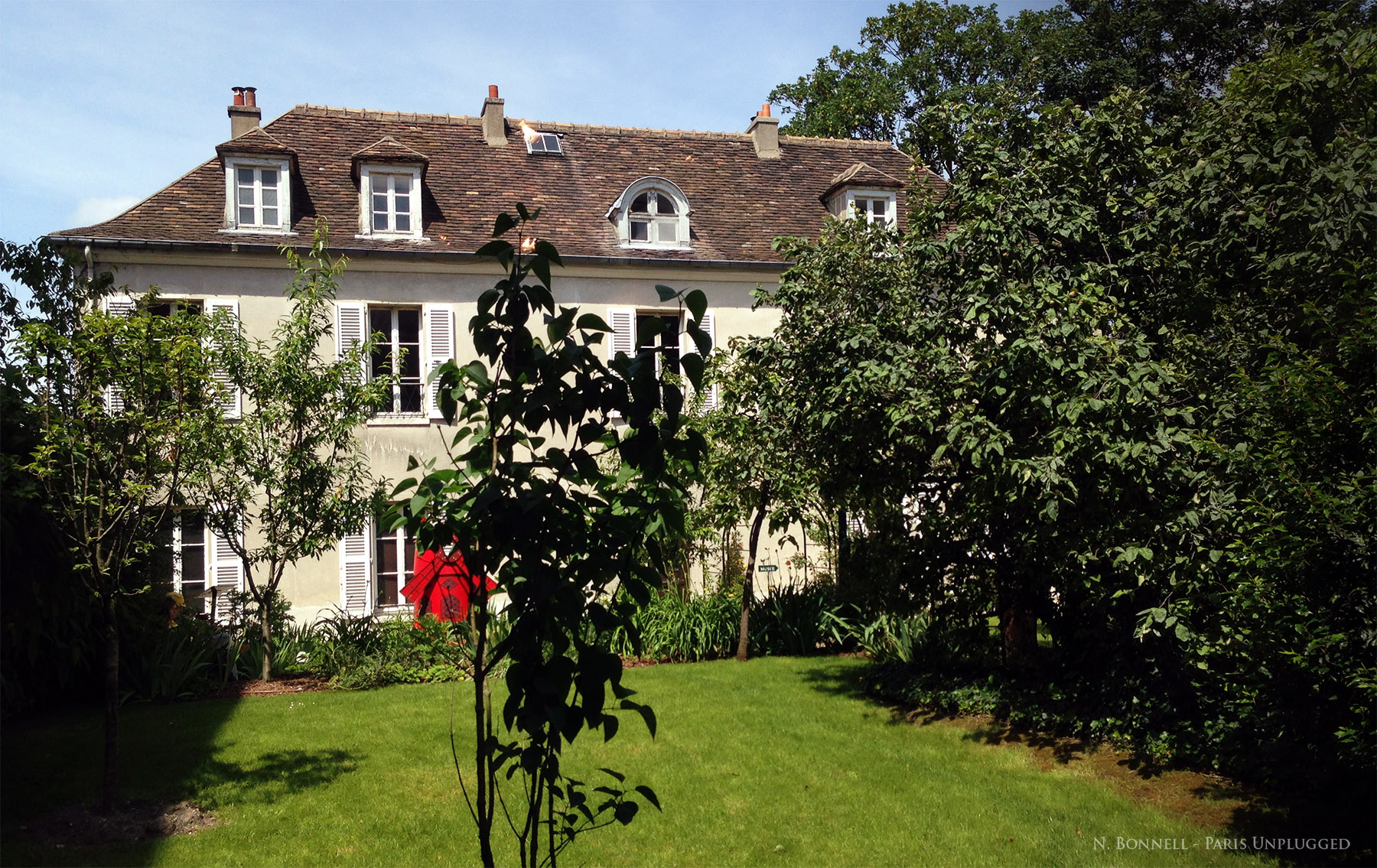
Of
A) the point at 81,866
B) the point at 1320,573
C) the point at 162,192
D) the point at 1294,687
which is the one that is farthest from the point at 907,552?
the point at 162,192

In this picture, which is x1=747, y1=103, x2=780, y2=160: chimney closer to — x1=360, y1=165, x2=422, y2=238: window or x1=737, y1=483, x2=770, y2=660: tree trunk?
x1=360, y1=165, x2=422, y2=238: window

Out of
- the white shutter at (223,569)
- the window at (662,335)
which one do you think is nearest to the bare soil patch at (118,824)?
the window at (662,335)

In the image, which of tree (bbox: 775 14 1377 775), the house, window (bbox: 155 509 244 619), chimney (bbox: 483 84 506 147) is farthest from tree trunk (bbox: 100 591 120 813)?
chimney (bbox: 483 84 506 147)

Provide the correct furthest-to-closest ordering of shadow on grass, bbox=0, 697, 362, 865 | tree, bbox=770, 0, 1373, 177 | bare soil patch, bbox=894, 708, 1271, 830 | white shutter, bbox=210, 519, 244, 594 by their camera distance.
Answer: tree, bbox=770, 0, 1373, 177
white shutter, bbox=210, 519, 244, 594
bare soil patch, bbox=894, 708, 1271, 830
shadow on grass, bbox=0, 697, 362, 865

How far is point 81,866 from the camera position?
5875 millimetres

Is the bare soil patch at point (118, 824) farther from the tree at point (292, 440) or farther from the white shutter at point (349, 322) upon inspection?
the white shutter at point (349, 322)

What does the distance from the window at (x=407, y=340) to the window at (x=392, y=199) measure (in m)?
1.29

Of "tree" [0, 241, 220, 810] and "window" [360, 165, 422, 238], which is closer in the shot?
"tree" [0, 241, 220, 810]

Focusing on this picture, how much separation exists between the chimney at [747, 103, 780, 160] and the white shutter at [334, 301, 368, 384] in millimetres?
8625

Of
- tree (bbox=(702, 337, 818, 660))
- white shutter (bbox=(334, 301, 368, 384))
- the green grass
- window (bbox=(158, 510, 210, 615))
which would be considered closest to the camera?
the green grass

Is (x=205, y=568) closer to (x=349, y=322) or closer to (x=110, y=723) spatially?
(x=349, y=322)

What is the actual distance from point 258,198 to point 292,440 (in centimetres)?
553

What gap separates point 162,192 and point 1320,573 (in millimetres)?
15935

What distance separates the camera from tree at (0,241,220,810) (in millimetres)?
6504
